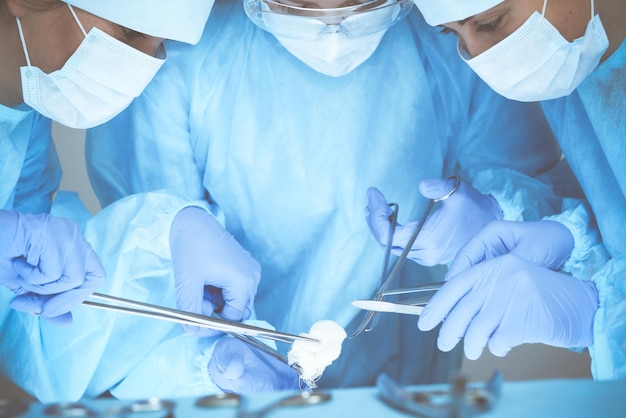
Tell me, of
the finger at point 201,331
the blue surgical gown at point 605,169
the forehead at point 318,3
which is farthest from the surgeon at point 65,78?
the blue surgical gown at point 605,169

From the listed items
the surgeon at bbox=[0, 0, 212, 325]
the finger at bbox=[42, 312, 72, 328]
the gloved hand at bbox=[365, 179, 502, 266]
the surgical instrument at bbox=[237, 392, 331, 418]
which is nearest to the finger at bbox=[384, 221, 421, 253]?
the gloved hand at bbox=[365, 179, 502, 266]

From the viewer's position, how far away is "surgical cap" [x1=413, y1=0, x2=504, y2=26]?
5.16 ft

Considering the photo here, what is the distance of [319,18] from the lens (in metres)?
1.71

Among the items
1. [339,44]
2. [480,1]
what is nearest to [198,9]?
[339,44]

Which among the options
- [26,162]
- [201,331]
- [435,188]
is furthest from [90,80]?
[435,188]

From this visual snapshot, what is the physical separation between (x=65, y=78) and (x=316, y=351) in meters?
0.90

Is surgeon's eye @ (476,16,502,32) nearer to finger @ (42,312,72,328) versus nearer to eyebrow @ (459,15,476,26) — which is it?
eyebrow @ (459,15,476,26)

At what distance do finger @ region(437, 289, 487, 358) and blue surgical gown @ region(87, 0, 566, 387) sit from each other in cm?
47

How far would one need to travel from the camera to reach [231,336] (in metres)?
1.91

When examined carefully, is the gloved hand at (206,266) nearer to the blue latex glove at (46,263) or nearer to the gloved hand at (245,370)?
the gloved hand at (245,370)

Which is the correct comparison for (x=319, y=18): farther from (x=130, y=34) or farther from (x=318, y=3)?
(x=130, y=34)

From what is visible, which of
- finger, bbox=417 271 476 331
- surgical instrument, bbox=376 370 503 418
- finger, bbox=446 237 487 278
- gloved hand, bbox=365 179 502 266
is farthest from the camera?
gloved hand, bbox=365 179 502 266

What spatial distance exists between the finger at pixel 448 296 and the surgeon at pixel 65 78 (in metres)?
0.80

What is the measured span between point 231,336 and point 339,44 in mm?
843
